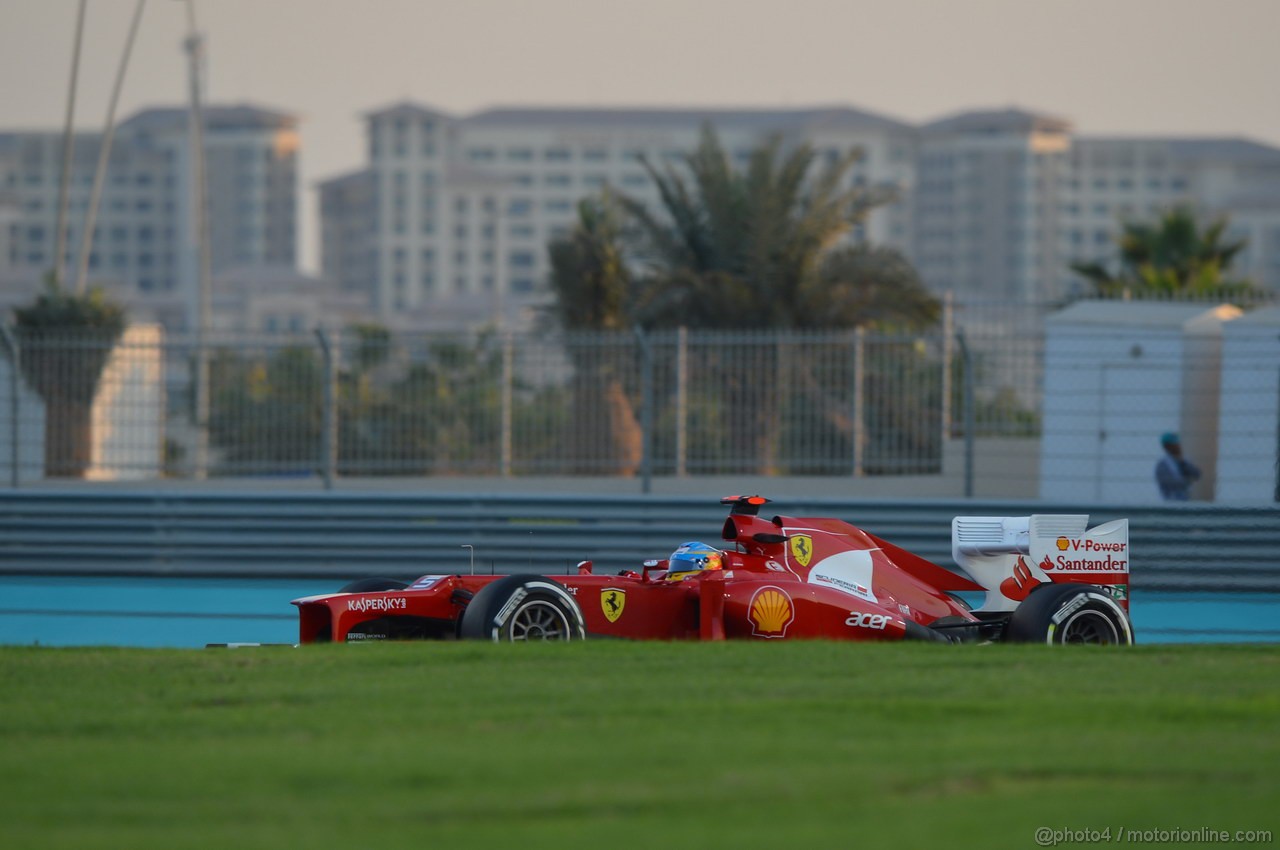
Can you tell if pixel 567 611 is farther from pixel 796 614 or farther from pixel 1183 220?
pixel 1183 220

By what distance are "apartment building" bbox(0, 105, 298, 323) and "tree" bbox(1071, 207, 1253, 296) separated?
147367 mm

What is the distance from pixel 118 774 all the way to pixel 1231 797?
3619 mm

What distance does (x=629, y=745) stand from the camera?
237 inches

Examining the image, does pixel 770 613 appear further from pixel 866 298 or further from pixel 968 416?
pixel 866 298

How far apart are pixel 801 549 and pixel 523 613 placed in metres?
1.62

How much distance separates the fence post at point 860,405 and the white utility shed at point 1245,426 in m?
3.43

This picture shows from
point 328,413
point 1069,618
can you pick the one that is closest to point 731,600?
point 1069,618

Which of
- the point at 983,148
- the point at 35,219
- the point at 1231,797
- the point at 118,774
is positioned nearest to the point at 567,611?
the point at 118,774

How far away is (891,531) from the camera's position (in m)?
14.1

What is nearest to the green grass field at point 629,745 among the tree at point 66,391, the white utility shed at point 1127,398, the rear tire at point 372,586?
the rear tire at point 372,586

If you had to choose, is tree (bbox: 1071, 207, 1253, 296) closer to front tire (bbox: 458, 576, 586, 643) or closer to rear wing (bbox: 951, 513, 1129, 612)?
rear wing (bbox: 951, 513, 1129, 612)

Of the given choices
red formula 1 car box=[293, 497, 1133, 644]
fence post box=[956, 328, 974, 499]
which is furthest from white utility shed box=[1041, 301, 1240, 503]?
red formula 1 car box=[293, 497, 1133, 644]

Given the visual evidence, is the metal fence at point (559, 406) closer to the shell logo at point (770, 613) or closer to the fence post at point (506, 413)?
the fence post at point (506, 413)

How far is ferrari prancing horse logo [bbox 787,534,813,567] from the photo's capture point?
9086mm
